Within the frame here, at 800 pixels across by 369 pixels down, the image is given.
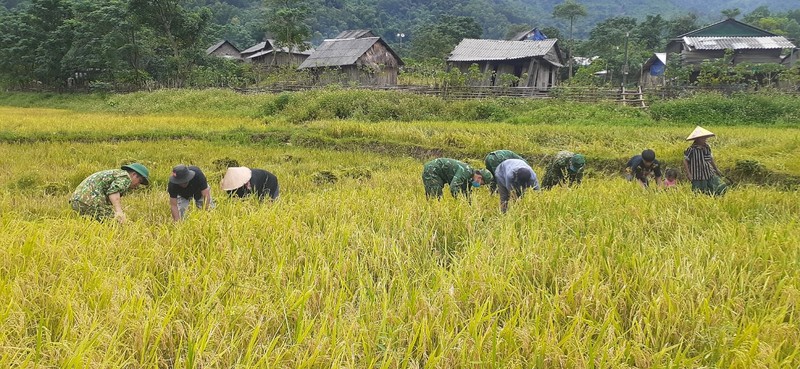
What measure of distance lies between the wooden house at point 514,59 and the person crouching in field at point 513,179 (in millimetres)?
18816

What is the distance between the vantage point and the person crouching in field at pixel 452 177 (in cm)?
483

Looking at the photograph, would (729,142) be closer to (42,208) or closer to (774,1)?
(42,208)

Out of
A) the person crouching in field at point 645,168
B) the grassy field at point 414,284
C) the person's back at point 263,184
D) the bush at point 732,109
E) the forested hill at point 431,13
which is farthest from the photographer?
the forested hill at point 431,13

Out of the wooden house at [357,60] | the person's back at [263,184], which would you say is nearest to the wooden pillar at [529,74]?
the wooden house at [357,60]

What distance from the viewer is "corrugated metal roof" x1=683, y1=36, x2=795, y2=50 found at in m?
23.9

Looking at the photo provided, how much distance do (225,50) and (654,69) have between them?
33.2 m

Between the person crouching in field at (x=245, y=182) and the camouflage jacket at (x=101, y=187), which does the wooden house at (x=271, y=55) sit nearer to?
the person crouching in field at (x=245, y=182)

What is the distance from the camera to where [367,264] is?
3051mm

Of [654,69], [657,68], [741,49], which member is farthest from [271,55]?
[741,49]

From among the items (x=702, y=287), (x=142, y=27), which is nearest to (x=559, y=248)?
(x=702, y=287)

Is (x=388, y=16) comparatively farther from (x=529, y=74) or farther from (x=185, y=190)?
(x=185, y=190)

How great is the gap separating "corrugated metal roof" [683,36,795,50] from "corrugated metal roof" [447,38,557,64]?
7416mm

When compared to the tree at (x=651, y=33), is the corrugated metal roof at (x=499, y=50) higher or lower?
lower

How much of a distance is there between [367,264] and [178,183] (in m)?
2.39
